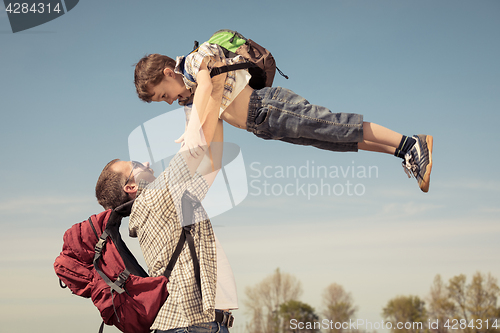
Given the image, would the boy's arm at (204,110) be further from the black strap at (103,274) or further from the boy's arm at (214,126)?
the black strap at (103,274)

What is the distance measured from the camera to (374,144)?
2662 mm

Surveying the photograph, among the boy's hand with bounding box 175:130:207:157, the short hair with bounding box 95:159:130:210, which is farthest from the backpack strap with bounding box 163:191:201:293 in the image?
the short hair with bounding box 95:159:130:210

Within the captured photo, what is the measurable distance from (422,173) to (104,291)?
197 centimetres

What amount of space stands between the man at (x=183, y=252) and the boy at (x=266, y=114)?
1.42 feet

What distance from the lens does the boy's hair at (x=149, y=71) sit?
2.73m

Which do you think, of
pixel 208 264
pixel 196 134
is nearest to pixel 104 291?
pixel 208 264

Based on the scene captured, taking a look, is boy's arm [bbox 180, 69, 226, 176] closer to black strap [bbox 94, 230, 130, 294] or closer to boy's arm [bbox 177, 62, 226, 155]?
boy's arm [bbox 177, 62, 226, 155]

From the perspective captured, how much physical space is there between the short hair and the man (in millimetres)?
241

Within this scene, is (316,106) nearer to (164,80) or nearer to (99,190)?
(164,80)

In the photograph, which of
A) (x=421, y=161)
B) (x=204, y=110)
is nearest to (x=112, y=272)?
(x=204, y=110)

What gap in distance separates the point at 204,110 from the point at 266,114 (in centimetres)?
44

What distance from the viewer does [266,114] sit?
2668 mm

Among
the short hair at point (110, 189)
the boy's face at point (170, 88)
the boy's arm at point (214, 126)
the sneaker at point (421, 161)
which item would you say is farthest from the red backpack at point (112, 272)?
the sneaker at point (421, 161)

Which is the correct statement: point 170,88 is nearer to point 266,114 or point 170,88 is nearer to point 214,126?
point 214,126
